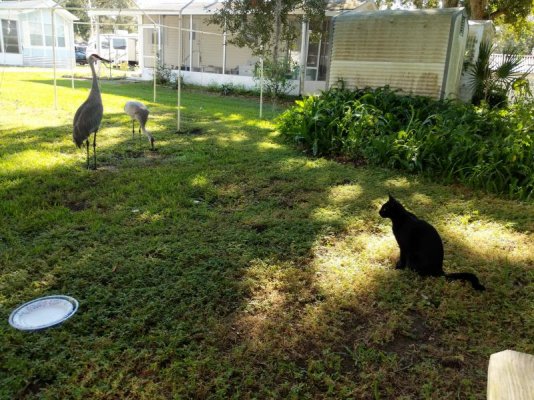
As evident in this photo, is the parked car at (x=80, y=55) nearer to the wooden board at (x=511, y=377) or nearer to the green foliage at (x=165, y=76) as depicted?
the green foliage at (x=165, y=76)

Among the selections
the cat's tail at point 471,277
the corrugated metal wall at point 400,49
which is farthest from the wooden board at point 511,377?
the corrugated metal wall at point 400,49

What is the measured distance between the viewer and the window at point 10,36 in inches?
981

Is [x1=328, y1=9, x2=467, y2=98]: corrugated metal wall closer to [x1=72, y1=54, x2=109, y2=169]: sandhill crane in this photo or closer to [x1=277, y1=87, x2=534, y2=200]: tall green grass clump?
[x1=277, y1=87, x2=534, y2=200]: tall green grass clump

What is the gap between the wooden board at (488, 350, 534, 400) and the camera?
1203 millimetres

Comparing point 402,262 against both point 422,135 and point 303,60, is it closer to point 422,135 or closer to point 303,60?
point 422,135

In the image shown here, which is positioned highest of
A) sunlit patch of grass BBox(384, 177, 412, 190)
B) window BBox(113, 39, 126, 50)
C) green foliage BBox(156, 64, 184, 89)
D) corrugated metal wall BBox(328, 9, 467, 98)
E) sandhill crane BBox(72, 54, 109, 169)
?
window BBox(113, 39, 126, 50)

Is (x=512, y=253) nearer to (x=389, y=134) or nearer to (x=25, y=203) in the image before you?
(x=389, y=134)

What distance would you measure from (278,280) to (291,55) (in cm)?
1513

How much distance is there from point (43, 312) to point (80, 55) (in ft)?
114

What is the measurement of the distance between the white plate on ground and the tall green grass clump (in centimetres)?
468

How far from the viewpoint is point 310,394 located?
7.00 ft

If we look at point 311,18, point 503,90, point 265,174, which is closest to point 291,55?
point 311,18

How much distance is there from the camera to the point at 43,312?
2.69 meters

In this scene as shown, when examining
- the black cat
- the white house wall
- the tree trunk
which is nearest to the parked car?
the white house wall
